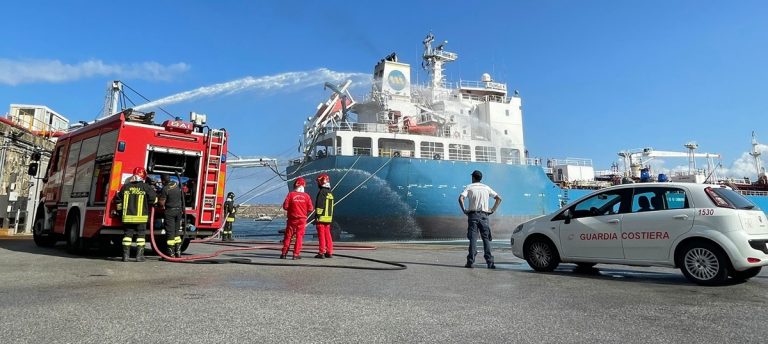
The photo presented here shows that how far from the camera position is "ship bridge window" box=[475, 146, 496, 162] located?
84.2 feet

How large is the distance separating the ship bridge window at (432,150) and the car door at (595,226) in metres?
17.1

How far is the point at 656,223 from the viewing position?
5.95 m

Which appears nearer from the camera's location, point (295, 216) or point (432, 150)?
point (295, 216)

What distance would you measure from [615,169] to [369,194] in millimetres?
30598

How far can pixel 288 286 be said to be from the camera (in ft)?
16.8

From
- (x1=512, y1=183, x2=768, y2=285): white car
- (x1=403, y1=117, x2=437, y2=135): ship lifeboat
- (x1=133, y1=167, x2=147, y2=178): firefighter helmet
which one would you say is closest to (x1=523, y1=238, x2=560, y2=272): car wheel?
(x1=512, y1=183, x2=768, y2=285): white car

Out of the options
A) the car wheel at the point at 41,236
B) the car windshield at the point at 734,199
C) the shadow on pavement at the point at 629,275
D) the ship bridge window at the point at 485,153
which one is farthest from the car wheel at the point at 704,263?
the ship bridge window at the point at 485,153

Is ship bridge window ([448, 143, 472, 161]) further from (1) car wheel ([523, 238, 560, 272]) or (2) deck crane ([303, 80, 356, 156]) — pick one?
(1) car wheel ([523, 238, 560, 272])

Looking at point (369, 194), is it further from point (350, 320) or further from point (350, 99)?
point (350, 320)

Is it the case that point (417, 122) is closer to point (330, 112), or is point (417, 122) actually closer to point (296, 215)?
point (330, 112)

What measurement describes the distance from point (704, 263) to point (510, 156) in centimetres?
2162

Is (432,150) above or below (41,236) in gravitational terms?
above

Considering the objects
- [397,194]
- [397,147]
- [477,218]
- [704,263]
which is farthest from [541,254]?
[397,147]

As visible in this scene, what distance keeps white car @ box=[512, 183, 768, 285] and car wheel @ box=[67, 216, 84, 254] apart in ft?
27.0
